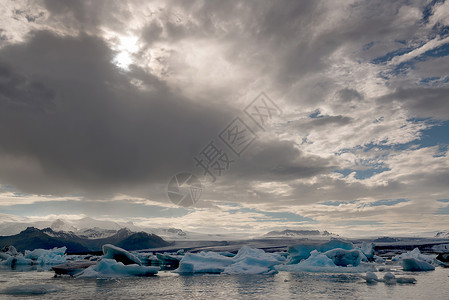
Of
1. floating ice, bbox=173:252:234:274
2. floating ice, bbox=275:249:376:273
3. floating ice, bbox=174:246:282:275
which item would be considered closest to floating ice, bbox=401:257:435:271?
floating ice, bbox=275:249:376:273

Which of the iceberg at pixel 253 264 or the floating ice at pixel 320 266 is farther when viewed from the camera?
the iceberg at pixel 253 264

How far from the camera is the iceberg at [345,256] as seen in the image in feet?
107

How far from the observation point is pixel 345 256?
109 feet

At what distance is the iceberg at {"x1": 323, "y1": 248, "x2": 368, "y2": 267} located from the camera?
3262cm

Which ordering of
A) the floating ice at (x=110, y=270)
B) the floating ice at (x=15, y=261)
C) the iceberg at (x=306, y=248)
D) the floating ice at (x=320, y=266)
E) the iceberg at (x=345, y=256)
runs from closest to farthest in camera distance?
the floating ice at (x=110, y=270)
the floating ice at (x=320, y=266)
the iceberg at (x=345, y=256)
the iceberg at (x=306, y=248)
the floating ice at (x=15, y=261)

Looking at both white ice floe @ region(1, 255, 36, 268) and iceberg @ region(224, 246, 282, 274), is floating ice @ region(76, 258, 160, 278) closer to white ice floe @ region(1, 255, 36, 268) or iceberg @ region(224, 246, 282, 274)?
iceberg @ region(224, 246, 282, 274)

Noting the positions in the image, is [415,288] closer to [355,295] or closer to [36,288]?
[355,295]

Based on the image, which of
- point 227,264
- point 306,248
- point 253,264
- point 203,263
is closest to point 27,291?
point 203,263

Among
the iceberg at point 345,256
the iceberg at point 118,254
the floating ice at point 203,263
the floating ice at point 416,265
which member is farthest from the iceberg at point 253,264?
the floating ice at point 416,265

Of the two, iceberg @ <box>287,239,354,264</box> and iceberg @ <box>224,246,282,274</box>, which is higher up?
iceberg @ <box>287,239,354,264</box>

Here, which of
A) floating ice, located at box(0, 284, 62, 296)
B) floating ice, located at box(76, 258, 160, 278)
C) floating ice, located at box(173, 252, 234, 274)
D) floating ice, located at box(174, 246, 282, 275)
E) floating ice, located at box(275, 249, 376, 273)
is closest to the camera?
floating ice, located at box(0, 284, 62, 296)

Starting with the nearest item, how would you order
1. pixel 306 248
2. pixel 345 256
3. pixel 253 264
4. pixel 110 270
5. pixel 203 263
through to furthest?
pixel 110 270 → pixel 253 264 → pixel 203 263 → pixel 345 256 → pixel 306 248

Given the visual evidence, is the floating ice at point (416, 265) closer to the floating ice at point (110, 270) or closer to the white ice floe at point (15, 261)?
→ the floating ice at point (110, 270)

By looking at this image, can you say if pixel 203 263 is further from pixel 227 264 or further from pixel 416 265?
pixel 416 265
